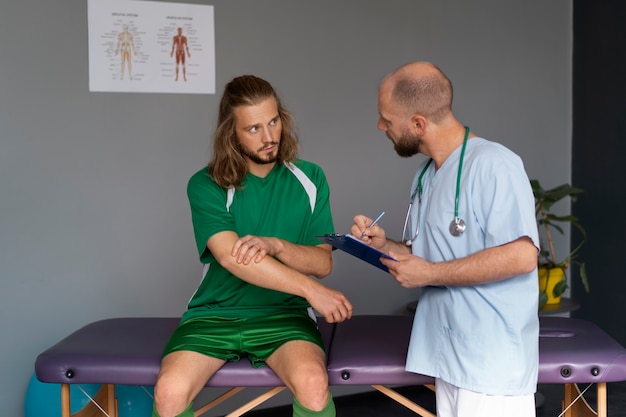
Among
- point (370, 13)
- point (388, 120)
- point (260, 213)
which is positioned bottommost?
point (260, 213)

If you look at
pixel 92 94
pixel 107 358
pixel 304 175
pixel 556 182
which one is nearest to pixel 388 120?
pixel 304 175

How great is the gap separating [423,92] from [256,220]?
0.74m

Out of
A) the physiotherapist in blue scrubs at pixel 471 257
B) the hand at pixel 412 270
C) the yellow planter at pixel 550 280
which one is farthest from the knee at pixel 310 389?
the yellow planter at pixel 550 280

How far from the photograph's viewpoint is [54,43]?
2.92m

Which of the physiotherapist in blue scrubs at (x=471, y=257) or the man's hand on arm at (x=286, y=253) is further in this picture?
the man's hand on arm at (x=286, y=253)

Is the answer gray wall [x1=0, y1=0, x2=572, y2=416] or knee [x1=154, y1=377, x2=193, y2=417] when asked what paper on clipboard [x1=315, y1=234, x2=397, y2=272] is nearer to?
knee [x1=154, y1=377, x2=193, y2=417]

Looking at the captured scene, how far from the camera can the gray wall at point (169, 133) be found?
2.91m

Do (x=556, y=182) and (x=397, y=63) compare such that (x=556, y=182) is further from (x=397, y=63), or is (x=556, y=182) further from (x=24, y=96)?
(x=24, y=96)

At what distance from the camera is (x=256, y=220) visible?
92.0 inches

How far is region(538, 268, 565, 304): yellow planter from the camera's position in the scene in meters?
3.32

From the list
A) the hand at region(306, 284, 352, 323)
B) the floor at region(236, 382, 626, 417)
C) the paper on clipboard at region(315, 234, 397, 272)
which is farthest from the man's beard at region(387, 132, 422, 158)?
the floor at region(236, 382, 626, 417)

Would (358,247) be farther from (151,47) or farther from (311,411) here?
(151,47)

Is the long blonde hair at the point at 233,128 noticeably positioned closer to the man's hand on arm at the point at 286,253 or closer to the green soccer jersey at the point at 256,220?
the green soccer jersey at the point at 256,220

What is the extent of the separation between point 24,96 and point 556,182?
250 cm
